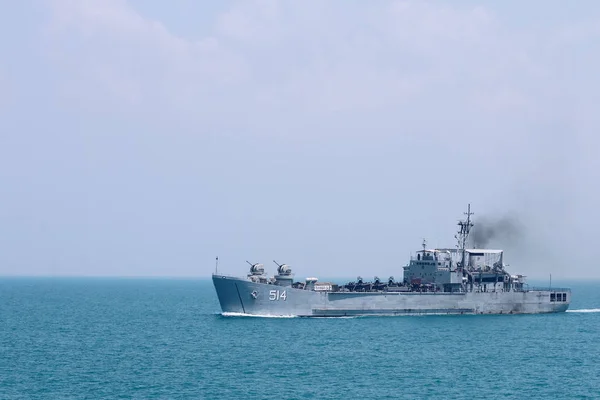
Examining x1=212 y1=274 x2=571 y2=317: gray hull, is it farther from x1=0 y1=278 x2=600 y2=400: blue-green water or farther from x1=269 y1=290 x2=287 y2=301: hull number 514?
x1=0 y1=278 x2=600 y2=400: blue-green water

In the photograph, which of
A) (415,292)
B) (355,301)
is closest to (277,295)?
(355,301)

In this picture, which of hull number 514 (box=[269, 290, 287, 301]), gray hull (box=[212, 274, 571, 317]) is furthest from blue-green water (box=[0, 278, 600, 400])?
hull number 514 (box=[269, 290, 287, 301])

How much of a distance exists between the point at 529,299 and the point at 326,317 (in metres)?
28.9

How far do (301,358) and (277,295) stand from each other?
74.0 feet

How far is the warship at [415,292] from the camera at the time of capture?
88.0 meters

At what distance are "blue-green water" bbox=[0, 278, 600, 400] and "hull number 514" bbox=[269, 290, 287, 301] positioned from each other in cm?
235

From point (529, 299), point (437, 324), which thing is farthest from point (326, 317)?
point (529, 299)

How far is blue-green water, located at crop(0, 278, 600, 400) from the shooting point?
53.4 metres

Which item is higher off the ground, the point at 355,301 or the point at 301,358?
the point at 355,301

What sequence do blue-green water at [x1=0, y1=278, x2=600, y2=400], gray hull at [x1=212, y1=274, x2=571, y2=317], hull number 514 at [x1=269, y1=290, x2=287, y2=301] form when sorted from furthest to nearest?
1. gray hull at [x1=212, y1=274, x2=571, y2=317]
2. hull number 514 at [x1=269, y1=290, x2=287, y2=301]
3. blue-green water at [x1=0, y1=278, x2=600, y2=400]

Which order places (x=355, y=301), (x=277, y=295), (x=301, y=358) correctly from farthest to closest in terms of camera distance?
1. (x=355, y=301)
2. (x=277, y=295)
3. (x=301, y=358)

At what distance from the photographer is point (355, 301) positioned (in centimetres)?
9175

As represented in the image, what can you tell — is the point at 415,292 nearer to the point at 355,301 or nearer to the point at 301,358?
the point at 355,301

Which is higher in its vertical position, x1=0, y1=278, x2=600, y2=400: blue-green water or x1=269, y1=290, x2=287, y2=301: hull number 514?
x1=269, y1=290, x2=287, y2=301: hull number 514
